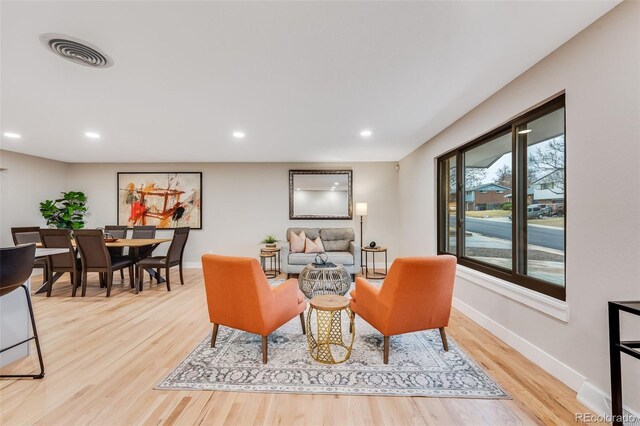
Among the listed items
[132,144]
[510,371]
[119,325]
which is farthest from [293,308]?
[132,144]

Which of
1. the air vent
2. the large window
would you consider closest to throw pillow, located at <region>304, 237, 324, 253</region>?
the large window

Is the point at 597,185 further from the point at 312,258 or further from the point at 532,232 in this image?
the point at 312,258

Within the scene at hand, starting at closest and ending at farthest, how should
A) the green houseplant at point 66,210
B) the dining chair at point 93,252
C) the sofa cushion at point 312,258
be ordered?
the dining chair at point 93,252 < the sofa cushion at point 312,258 < the green houseplant at point 66,210

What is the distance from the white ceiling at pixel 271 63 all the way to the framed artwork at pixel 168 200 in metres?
2.15

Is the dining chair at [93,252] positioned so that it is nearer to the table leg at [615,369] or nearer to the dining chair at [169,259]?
the dining chair at [169,259]

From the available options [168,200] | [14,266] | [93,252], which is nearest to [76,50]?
[14,266]

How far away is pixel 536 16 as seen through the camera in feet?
5.21

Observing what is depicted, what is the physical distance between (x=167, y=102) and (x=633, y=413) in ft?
14.1

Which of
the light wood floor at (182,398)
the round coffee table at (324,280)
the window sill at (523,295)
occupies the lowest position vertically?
the light wood floor at (182,398)

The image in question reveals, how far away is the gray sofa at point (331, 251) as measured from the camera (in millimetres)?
4812

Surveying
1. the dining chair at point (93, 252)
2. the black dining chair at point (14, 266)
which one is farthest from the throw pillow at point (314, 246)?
the black dining chair at point (14, 266)

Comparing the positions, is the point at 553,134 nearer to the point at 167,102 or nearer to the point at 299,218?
the point at 167,102

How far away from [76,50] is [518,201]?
148 inches

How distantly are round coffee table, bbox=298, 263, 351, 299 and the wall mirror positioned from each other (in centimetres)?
248
